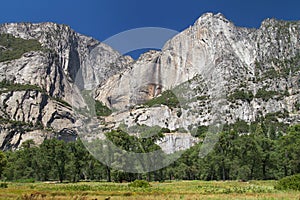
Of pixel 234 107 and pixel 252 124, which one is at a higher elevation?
pixel 234 107

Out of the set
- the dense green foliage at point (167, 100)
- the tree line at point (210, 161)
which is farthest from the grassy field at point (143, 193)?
the dense green foliage at point (167, 100)

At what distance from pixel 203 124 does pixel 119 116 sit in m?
56.9

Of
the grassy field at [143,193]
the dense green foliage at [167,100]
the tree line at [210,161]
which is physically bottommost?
the grassy field at [143,193]

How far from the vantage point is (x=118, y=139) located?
76688 millimetres

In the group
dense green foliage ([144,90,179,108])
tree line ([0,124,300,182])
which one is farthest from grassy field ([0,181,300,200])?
dense green foliage ([144,90,179,108])

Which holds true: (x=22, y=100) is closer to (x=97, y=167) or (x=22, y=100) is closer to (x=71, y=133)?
(x=71, y=133)

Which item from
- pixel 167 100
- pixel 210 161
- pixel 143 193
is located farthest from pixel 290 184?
pixel 167 100

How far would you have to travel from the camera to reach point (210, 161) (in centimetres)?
8000

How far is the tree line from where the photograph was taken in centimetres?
7419

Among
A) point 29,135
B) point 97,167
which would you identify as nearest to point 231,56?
point 29,135

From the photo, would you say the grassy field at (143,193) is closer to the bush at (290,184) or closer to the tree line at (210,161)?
the bush at (290,184)

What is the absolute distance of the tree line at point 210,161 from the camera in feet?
243

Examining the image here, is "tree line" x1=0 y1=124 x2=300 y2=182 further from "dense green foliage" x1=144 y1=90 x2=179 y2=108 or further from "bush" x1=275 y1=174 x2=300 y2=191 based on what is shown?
"dense green foliage" x1=144 y1=90 x2=179 y2=108

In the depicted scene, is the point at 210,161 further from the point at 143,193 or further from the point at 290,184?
the point at 143,193
